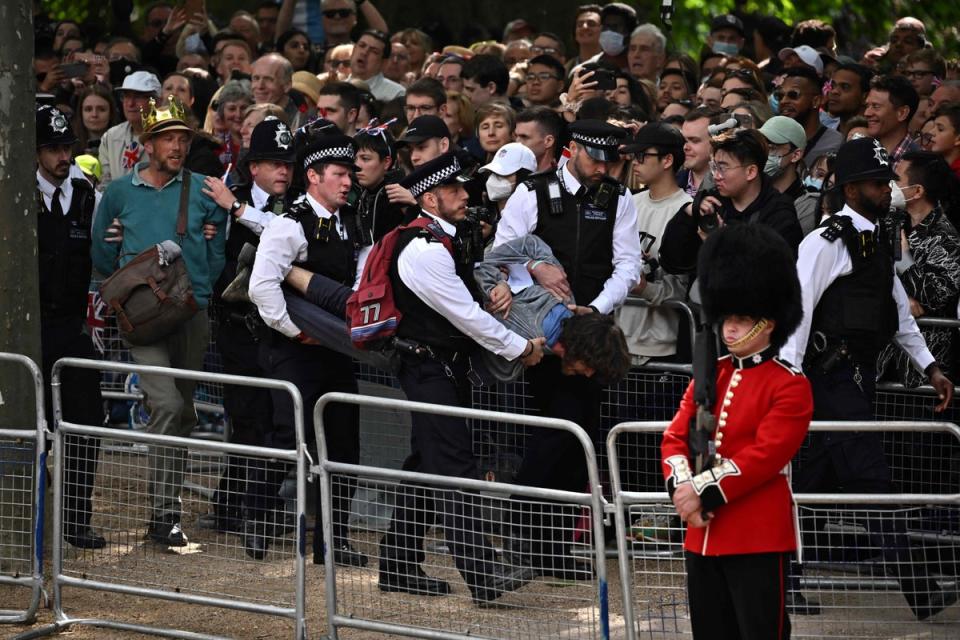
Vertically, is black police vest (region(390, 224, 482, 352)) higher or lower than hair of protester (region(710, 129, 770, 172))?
lower

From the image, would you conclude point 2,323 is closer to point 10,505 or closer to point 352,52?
point 10,505

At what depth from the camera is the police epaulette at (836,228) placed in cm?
752

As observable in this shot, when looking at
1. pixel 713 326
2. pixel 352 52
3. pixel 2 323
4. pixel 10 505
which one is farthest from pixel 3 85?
pixel 352 52

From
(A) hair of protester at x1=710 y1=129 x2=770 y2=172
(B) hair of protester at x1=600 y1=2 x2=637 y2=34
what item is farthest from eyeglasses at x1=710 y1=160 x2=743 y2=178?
(B) hair of protester at x1=600 y1=2 x2=637 y2=34

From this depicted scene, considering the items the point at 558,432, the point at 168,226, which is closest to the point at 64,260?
the point at 168,226

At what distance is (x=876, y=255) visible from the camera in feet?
25.1

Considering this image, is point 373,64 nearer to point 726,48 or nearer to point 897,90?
point 726,48

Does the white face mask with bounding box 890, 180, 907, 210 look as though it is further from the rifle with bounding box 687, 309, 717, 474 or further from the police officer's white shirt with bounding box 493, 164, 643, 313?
the rifle with bounding box 687, 309, 717, 474

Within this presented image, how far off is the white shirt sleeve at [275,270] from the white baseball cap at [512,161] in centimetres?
118

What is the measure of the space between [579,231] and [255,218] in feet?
6.01

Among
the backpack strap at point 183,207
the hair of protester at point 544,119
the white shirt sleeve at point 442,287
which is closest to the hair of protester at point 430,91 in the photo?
the hair of protester at point 544,119

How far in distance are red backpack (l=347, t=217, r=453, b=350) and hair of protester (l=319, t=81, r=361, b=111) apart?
11.0ft

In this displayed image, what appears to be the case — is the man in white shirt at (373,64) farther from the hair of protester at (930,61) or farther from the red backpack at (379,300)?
the red backpack at (379,300)

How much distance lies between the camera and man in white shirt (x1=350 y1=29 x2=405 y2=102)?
42.7 feet
